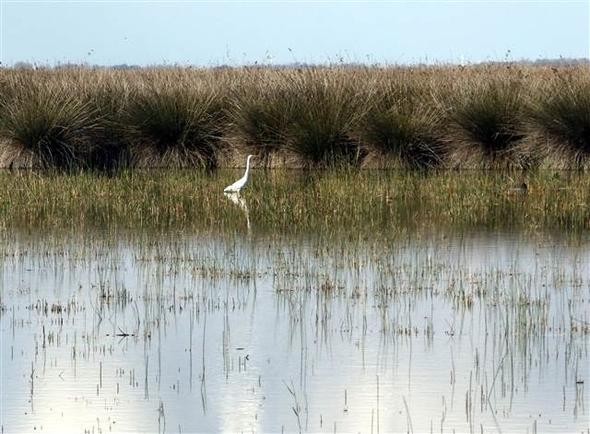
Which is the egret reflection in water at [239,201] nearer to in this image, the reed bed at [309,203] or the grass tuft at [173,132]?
the reed bed at [309,203]

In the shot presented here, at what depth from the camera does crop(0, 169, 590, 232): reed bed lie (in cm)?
1361

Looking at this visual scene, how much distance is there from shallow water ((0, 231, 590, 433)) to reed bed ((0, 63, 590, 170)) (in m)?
7.45

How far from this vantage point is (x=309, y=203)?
1468 cm

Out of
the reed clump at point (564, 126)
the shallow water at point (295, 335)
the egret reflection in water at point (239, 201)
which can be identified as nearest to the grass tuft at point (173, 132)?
the egret reflection in water at point (239, 201)

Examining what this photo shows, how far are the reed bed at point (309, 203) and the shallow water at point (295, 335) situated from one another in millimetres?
1343

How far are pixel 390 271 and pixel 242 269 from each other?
126 centimetres

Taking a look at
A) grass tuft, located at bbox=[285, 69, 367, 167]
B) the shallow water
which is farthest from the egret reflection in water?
grass tuft, located at bbox=[285, 69, 367, 167]

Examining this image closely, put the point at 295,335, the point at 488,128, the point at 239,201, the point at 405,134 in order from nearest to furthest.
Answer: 1. the point at 295,335
2. the point at 239,201
3. the point at 405,134
4. the point at 488,128

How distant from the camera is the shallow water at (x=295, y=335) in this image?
662 cm

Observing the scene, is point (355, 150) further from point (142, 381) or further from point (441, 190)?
point (142, 381)

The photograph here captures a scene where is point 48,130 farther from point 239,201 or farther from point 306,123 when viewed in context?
point 239,201

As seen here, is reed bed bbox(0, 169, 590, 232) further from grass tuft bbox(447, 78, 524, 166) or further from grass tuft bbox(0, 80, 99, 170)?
grass tuft bbox(0, 80, 99, 170)

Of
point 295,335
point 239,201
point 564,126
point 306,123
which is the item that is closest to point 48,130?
point 306,123

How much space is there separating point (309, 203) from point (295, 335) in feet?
20.8
